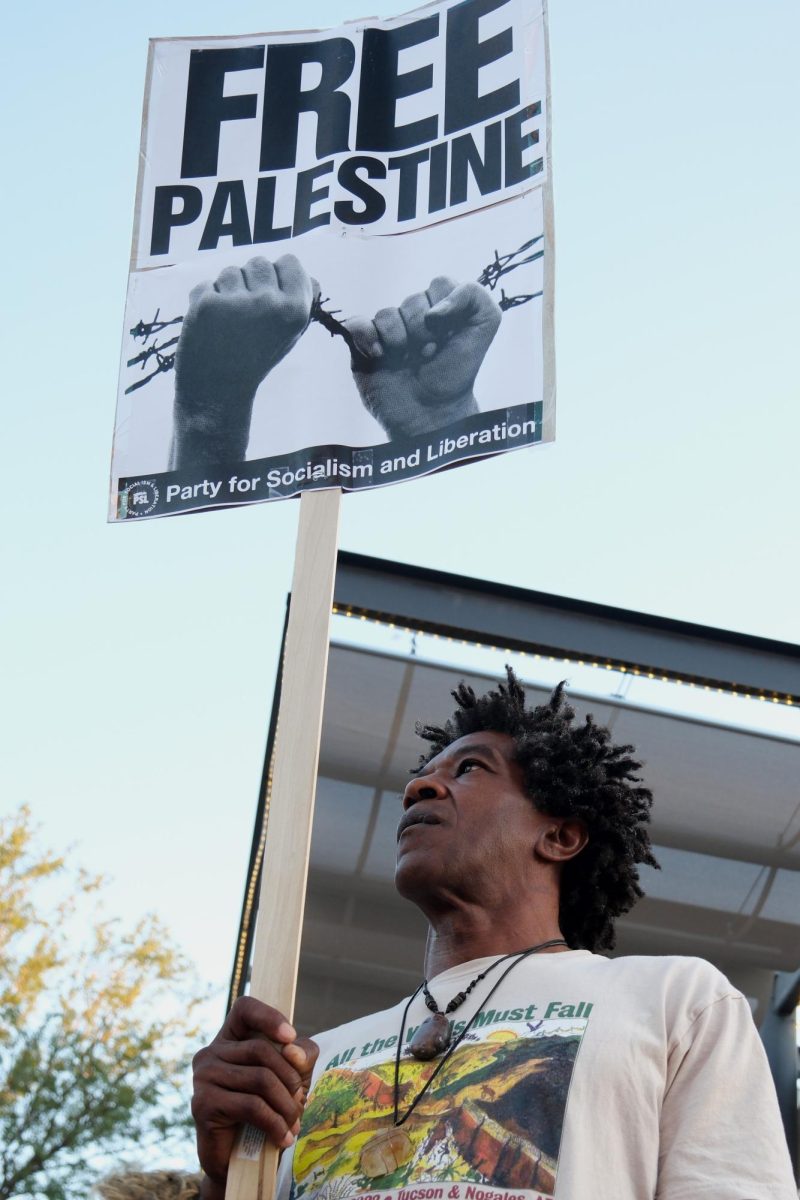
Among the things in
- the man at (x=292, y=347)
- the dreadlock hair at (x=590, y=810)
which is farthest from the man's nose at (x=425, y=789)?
the man at (x=292, y=347)

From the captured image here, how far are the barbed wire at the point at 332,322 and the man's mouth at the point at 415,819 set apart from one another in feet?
3.22

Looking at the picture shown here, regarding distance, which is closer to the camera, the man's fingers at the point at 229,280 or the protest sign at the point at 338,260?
the protest sign at the point at 338,260

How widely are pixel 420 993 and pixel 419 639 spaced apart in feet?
13.7

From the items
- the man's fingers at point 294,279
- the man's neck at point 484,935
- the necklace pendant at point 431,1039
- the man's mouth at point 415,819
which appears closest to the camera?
the necklace pendant at point 431,1039

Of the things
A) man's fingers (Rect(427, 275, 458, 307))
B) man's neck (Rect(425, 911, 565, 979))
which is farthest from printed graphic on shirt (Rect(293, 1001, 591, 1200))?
man's fingers (Rect(427, 275, 458, 307))

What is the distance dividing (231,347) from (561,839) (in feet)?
4.21

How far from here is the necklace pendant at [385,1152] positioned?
247cm

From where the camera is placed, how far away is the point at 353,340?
326cm

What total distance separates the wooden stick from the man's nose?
0.56m

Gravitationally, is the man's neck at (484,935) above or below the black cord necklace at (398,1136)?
above

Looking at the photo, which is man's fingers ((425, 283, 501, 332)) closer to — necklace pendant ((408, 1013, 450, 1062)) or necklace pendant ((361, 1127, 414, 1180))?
necklace pendant ((408, 1013, 450, 1062))

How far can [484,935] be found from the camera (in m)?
2.95

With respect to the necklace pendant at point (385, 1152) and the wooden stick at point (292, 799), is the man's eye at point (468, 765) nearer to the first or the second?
the wooden stick at point (292, 799)

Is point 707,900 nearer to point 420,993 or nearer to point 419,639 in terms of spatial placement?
point 419,639
